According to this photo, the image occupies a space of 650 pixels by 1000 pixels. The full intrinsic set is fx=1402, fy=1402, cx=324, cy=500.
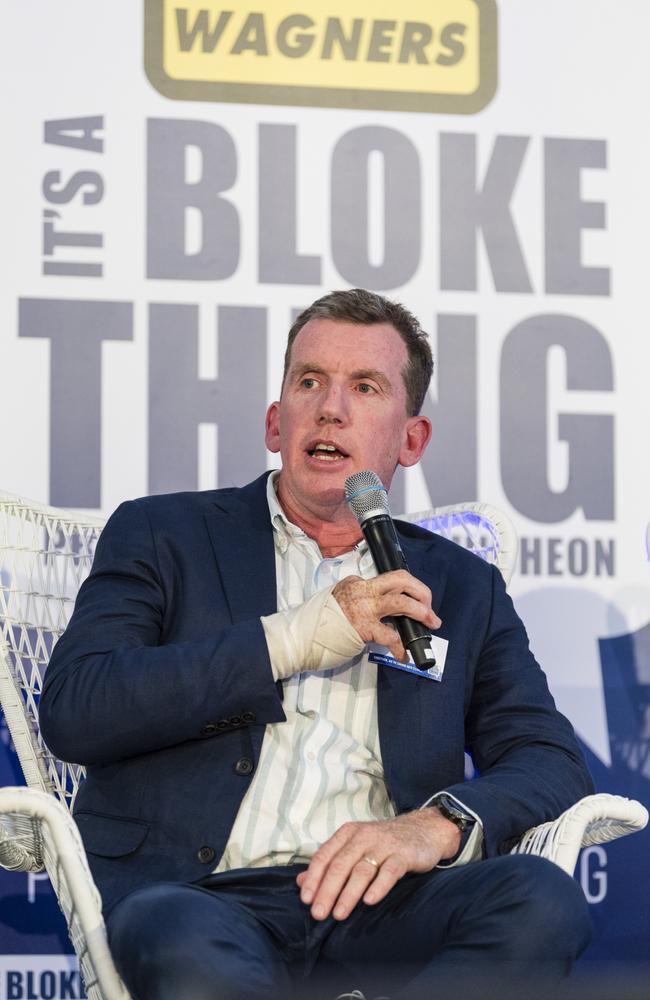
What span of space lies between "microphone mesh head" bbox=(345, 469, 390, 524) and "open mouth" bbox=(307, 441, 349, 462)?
0.28 metres

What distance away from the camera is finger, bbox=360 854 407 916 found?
201 centimetres

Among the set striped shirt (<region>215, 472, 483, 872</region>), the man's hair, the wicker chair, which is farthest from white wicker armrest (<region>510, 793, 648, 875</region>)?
the man's hair

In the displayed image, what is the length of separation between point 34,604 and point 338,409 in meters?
0.87

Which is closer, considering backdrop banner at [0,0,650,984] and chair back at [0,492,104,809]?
chair back at [0,492,104,809]

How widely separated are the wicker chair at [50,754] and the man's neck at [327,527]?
502 mm

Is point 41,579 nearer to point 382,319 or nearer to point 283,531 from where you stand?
point 283,531

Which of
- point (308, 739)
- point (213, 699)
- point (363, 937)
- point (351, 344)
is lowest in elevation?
point (363, 937)

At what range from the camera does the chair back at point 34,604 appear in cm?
276

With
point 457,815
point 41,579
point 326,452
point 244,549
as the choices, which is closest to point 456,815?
point 457,815

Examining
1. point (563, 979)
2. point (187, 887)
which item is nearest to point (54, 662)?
point (187, 887)

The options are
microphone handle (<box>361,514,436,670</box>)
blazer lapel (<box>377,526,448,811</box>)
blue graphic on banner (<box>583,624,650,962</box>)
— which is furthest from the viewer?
blue graphic on banner (<box>583,624,650,962</box>)

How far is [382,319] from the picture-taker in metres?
2.79

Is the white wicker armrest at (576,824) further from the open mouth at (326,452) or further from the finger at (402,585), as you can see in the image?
the open mouth at (326,452)

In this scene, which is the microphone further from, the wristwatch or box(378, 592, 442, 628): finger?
the wristwatch
